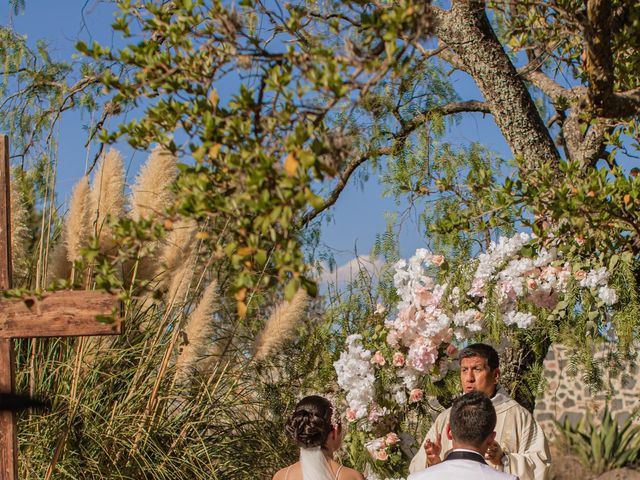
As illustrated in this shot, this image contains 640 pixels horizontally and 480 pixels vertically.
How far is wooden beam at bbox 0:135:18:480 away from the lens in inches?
156

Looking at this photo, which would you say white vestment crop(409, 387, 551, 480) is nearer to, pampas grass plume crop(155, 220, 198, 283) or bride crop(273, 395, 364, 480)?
bride crop(273, 395, 364, 480)

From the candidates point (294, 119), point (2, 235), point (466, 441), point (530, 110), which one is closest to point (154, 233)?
point (294, 119)

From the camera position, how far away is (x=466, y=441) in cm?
301

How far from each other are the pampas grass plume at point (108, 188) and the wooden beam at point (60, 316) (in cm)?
119

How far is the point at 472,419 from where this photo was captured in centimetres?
304

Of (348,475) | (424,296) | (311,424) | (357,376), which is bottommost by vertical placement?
(348,475)

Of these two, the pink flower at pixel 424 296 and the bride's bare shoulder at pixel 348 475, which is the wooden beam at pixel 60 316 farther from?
the pink flower at pixel 424 296

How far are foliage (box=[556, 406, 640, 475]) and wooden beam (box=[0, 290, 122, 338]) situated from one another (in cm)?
734

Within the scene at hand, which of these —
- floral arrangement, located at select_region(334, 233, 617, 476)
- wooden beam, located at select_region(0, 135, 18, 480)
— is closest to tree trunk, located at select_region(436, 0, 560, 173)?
floral arrangement, located at select_region(334, 233, 617, 476)

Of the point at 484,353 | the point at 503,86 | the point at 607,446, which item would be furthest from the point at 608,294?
the point at 607,446

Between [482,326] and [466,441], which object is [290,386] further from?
[466,441]

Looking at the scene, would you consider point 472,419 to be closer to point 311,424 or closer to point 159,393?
point 311,424

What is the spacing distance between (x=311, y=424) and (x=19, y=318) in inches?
53.1

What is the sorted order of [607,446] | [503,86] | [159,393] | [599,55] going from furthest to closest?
1. [607,446]
2. [503,86]
3. [159,393]
4. [599,55]
